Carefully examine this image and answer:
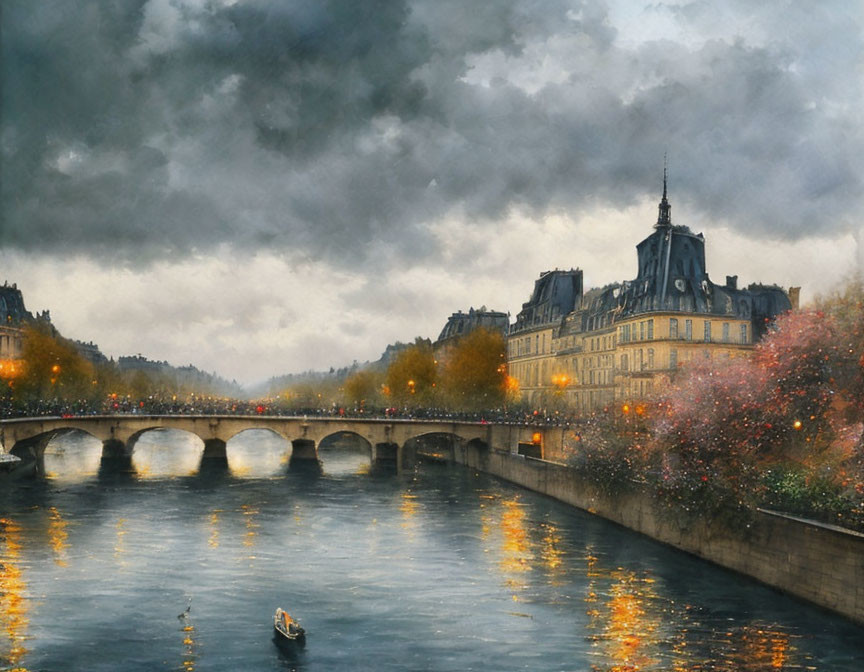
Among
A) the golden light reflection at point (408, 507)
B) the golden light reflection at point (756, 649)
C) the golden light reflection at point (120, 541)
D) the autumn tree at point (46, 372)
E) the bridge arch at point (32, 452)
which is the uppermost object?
the autumn tree at point (46, 372)

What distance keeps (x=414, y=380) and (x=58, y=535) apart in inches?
4385

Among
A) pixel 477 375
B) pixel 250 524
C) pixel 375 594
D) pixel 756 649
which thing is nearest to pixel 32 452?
pixel 250 524

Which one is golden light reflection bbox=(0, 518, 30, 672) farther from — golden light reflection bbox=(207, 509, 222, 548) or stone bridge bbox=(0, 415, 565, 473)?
stone bridge bbox=(0, 415, 565, 473)

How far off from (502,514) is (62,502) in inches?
1229

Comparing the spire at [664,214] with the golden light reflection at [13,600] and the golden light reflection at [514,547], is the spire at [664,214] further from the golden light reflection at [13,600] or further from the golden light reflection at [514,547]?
the golden light reflection at [13,600]

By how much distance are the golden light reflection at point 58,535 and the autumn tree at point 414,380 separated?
3894 inches

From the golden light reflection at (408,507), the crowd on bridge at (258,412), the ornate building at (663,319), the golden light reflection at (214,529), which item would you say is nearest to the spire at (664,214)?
the ornate building at (663,319)

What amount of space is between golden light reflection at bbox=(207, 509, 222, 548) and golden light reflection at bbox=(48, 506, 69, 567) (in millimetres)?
7638

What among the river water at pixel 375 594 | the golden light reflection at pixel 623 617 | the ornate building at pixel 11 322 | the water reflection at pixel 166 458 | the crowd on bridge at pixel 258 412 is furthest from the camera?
the ornate building at pixel 11 322

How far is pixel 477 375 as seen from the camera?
150750 mm

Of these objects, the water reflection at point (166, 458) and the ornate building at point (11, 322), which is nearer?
the water reflection at point (166, 458)

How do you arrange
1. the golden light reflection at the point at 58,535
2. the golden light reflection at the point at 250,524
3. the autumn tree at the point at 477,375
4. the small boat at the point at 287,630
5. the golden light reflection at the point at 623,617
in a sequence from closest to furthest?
1. the golden light reflection at the point at 623,617
2. the small boat at the point at 287,630
3. the golden light reflection at the point at 58,535
4. the golden light reflection at the point at 250,524
5. the autumn tree at the point at 477,375

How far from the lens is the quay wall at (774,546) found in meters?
40.3

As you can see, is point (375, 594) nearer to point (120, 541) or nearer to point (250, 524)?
point (120, 541)
